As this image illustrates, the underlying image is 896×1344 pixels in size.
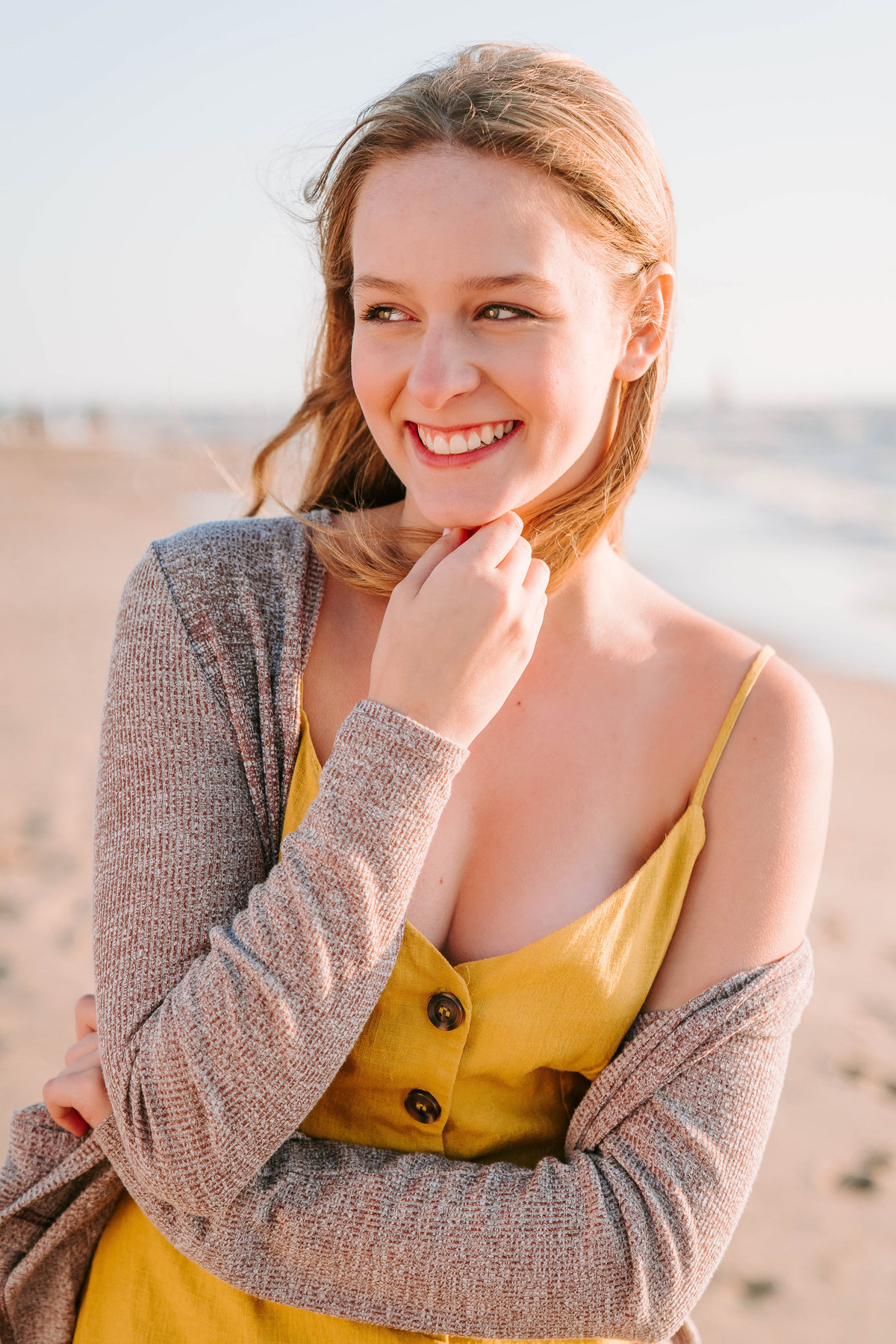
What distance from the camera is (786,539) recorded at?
11695 millimetres

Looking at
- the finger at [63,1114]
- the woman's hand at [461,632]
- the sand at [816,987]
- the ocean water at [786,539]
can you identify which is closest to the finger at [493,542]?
Result: the woman's hand at [461,632]

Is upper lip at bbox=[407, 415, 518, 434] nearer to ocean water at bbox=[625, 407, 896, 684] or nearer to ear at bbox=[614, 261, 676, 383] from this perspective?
ear at bbox=[614, 261, 676, 383]

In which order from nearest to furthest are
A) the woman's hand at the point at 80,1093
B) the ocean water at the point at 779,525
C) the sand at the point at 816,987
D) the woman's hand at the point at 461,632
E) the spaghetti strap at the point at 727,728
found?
1. the woman's hand at the point at 461,632
2. the woman's hand at the point at 80,1093
3. the spaghetti strap at the point at 727,728
4. the sand at the point at 816,987
5. the ocean water at the point at 779,525

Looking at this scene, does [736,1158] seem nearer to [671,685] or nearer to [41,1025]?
[671,685]

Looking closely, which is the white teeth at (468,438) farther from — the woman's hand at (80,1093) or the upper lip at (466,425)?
the woman's hand at (80,1093)

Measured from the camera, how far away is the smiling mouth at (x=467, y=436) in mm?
1630

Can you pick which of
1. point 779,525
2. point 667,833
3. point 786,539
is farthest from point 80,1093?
point 779,525

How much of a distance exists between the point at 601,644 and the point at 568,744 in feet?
0.69

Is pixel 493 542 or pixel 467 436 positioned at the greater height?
pixel 467 436

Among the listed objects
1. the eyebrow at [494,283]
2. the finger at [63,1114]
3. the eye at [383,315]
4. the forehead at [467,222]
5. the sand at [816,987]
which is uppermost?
the forehead at [467,222]

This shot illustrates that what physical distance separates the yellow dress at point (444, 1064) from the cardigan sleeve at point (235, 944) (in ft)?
0.69

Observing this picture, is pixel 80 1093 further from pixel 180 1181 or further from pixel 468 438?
pixel 468 438

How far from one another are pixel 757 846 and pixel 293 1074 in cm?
80

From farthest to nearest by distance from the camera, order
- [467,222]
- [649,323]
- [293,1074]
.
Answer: [649,323]
[467,222]
[293,1074]
